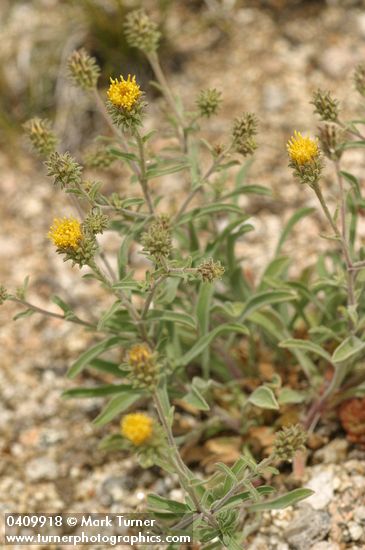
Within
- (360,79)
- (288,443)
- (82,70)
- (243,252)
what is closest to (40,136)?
(82,70)

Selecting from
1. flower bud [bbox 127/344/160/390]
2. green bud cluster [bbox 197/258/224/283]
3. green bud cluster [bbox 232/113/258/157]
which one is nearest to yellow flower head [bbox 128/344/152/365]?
flower bud [bbox 127/344/160/390]

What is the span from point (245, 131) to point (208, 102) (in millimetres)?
337

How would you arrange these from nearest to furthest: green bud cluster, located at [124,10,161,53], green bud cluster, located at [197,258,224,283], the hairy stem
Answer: green bud cluster, located at [197,258,224,283] → the hairy stem → green bud cluster, located at [124,10,161,53]

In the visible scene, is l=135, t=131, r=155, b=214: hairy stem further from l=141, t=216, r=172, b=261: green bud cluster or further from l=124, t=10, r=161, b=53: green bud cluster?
l=124, t=10, r=161, b=53: green bud cluster

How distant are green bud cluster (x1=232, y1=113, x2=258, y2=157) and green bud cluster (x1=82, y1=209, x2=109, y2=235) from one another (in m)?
0.73

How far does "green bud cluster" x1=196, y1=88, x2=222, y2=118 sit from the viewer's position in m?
3.49

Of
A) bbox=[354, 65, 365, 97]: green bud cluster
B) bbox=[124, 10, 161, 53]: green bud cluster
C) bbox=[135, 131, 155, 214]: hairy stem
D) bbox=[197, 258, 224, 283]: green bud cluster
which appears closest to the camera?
bbox=[197, 258, 224, 283]: green bud cluster

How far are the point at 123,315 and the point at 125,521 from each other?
1107 millimetres

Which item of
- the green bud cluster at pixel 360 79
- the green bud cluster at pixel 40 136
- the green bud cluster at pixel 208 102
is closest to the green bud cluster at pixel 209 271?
the green bud cluster at pixel 208 102

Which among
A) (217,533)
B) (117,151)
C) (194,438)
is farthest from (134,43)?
(217,533)

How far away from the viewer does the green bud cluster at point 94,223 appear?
2.94 m

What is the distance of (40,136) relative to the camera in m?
3.45

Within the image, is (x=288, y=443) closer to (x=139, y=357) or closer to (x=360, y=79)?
(x=139, y=357)

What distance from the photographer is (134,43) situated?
367 cm
